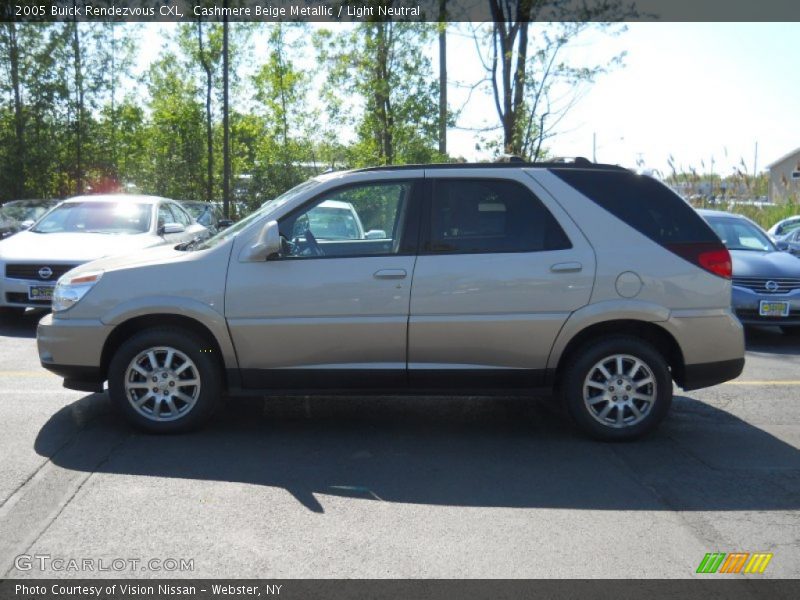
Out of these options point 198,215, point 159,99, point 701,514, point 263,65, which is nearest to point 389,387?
point 701,514

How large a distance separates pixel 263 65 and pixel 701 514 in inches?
1008

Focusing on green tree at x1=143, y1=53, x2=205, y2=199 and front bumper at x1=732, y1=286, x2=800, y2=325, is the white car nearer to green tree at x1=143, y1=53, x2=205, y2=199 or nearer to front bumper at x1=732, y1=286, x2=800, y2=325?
front bumper at x1=732, y1=286, x2=800, y2=325

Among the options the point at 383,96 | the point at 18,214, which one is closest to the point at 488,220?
the point at 18,214

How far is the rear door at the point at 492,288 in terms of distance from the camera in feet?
18.8

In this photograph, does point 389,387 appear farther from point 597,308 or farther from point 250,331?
point 597,308

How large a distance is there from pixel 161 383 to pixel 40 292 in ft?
16.4

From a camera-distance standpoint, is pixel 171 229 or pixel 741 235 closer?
pixel 171 229

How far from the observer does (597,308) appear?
226 inches

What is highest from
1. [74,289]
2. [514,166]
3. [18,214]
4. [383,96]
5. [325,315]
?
[383,96]

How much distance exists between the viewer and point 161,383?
19.3 ft

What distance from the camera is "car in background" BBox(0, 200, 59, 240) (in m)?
17.5

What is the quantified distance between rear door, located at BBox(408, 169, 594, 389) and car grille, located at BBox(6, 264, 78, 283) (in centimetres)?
595

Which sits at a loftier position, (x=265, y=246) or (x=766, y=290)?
(x=265, y=246)

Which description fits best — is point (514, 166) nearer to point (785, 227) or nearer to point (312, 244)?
point (312, 244)
